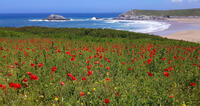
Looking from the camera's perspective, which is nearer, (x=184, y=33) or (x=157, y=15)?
(x=184, y=33)

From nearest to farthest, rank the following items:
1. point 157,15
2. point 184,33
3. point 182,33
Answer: point 184,33, point 182,33, point 157,15

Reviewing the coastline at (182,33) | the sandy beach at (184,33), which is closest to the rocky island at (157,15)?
the sandy beach at (184,33)

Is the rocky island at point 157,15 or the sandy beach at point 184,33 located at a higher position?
the rocky island at point 157,15

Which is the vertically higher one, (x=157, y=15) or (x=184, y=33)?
(x=157, y=15)

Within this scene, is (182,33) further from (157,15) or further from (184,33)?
(157,15)

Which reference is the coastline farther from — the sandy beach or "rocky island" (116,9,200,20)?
"rocky island" (116,9,200,20)

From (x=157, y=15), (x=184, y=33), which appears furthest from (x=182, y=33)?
(x=157, y=15)

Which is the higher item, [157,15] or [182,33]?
[157,15]

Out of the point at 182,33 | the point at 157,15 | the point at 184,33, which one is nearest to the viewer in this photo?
the point at 184,33

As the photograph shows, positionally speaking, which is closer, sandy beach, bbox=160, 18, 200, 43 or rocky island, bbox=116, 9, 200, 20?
sandy beach, bbox=160, 18, 200, 43

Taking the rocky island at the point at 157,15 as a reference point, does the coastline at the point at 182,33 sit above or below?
below

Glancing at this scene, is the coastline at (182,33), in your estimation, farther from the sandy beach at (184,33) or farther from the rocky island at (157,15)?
the rocky island at (157,15)

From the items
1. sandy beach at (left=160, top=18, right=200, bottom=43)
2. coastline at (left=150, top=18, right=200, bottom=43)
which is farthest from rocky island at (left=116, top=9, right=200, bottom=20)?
coastline at (left=150, top=18, right=200, bottom=43)

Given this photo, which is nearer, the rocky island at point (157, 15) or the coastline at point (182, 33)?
the coastline at point (182, 33)
